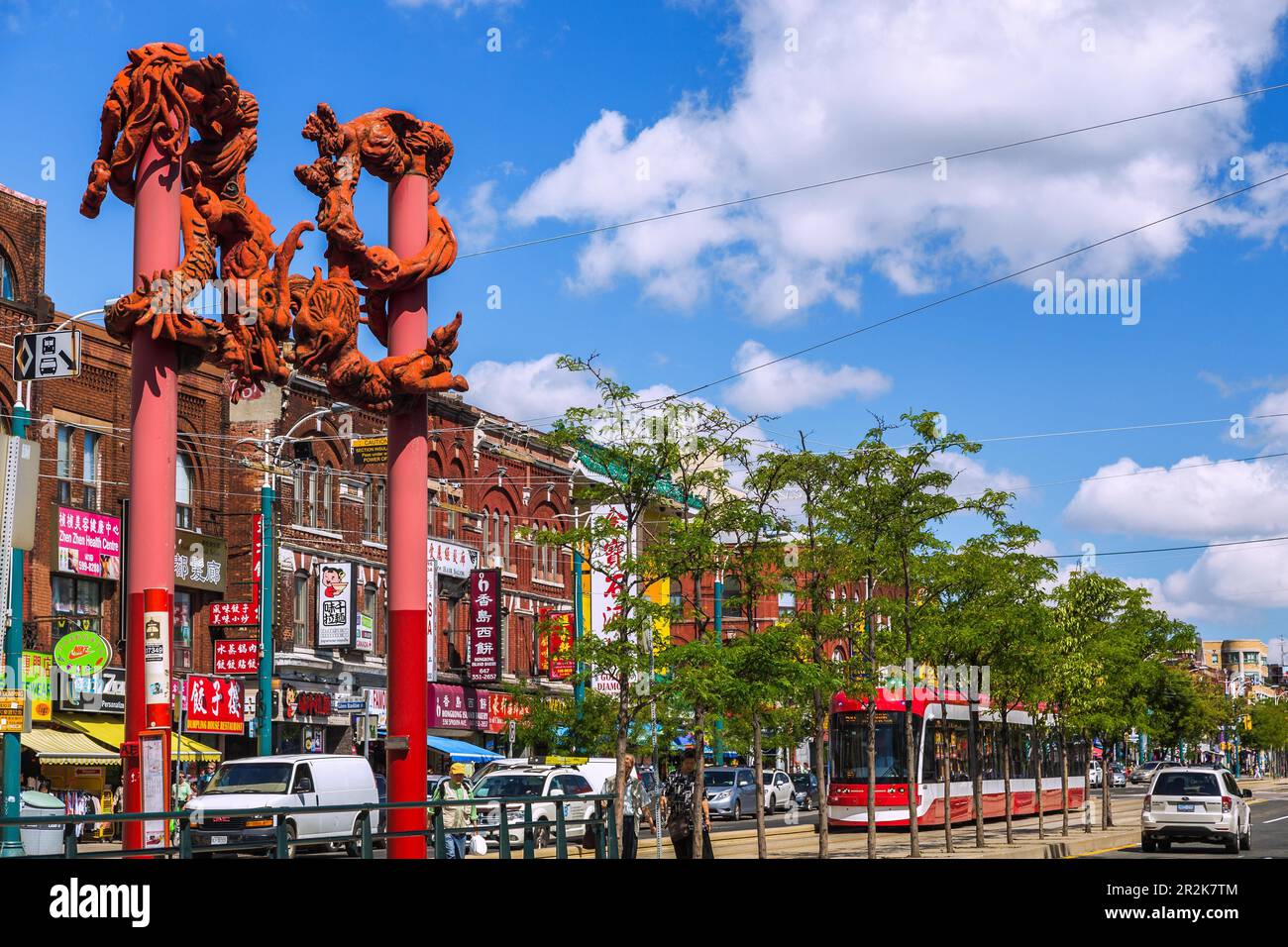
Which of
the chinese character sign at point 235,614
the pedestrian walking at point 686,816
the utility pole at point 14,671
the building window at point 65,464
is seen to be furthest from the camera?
the chinese character sign at point 235,614

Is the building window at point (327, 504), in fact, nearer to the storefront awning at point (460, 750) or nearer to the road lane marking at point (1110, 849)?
the storefront awning at point (460, 750)

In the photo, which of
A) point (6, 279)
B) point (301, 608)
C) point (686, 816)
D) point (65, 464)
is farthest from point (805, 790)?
point (686, 816)

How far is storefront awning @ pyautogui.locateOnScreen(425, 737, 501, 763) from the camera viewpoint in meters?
51.1

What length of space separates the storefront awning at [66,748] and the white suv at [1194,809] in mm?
22721

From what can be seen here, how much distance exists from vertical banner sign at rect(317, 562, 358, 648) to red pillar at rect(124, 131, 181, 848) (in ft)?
108

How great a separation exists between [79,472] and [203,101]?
88.4ft

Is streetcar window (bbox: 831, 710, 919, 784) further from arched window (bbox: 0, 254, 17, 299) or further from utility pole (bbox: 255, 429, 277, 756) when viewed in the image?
arched window (bbox: 0, 254, 17, 299)

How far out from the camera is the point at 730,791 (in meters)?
55.9

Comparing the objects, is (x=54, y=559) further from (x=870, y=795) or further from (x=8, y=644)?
(x=870, y=795)

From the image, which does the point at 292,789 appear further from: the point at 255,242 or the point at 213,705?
the point at 255,242

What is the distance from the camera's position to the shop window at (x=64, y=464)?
136ft

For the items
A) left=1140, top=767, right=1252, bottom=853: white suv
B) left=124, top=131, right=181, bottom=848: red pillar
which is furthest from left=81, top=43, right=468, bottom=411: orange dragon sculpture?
left=1140, top=767, right=1252, bottom=853: white suv

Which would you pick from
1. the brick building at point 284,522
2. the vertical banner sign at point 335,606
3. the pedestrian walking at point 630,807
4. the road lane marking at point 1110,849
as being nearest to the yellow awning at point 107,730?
the brick building at point 284,522
